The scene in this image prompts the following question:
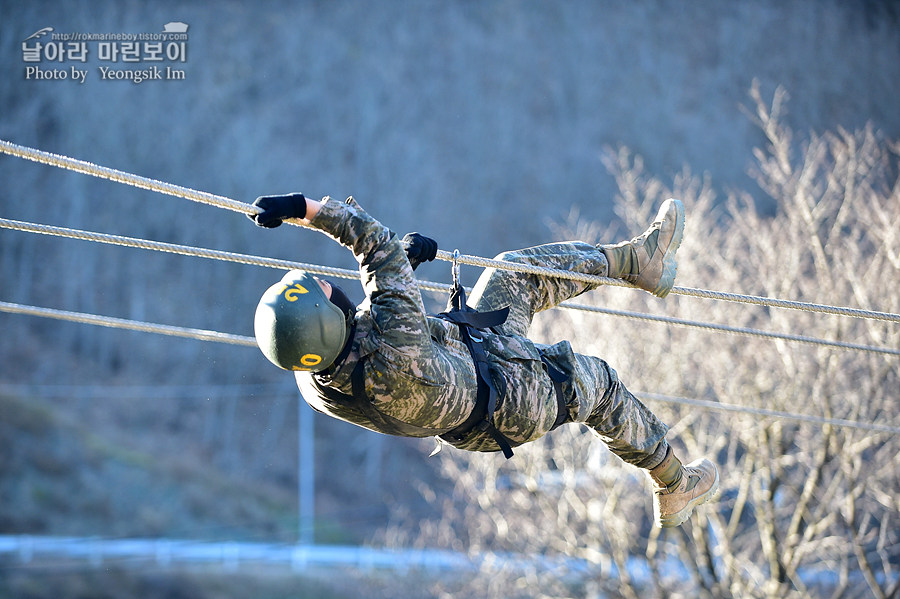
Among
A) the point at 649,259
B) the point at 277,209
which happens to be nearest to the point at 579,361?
A: the point at 649,259

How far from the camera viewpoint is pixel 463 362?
4.05m

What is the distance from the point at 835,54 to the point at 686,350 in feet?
65.5

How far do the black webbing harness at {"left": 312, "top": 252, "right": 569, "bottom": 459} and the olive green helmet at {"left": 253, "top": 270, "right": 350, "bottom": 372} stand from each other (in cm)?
17

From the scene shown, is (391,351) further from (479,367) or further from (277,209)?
(277,209)

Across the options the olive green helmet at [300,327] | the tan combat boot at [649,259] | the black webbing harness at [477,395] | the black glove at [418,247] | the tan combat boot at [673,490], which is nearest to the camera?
the olive green helmet at [300,327]

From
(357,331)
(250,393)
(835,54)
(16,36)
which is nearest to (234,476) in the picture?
(250,393)

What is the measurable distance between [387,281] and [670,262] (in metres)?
1.87

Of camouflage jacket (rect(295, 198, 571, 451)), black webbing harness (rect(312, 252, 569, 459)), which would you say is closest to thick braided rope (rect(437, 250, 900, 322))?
black webbing harness (rect(312, 252, 569, 459))

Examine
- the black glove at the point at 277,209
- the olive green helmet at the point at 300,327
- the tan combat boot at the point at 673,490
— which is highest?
the black glove at the point at 277,209

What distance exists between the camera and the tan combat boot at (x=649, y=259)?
16.0 ft

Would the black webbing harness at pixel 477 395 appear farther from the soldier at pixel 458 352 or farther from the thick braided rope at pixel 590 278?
the thick braided rope at pixel 590 278

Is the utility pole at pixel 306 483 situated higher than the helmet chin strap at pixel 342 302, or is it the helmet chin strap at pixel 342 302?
the helmet chin strap at pixel 342 302

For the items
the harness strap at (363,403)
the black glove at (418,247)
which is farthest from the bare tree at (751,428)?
the harness strap at (363,403)

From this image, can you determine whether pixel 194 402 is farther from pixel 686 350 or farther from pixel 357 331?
pixel 357 331
